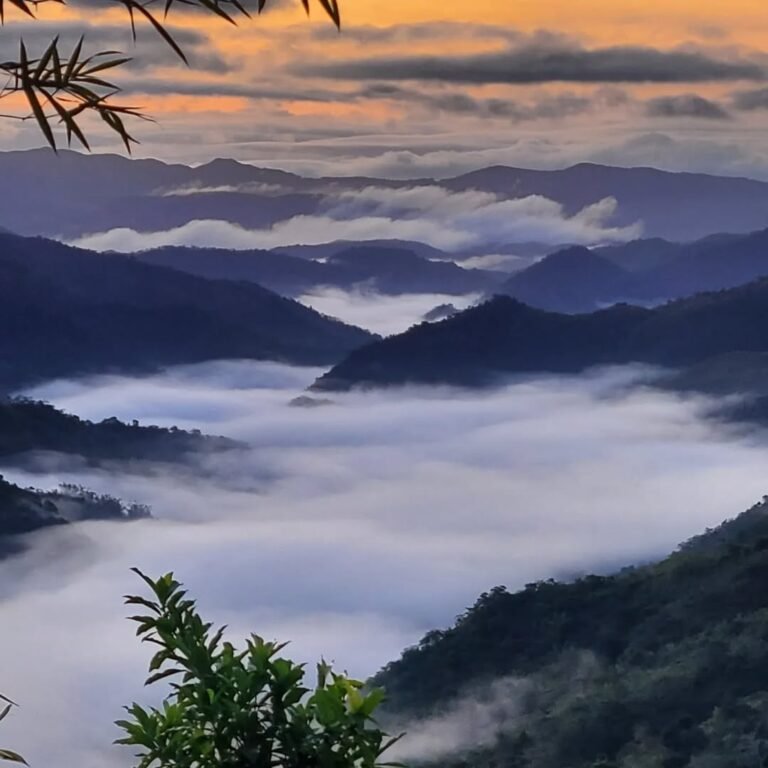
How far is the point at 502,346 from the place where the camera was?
139625 mm

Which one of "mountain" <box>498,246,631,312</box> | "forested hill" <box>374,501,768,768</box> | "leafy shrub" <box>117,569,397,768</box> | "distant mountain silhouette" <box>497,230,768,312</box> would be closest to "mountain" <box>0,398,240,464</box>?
"forested hill" <box>374,501,768,768</box>

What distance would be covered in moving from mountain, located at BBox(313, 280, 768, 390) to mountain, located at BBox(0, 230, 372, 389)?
19.7m

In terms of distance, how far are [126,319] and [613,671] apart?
120 m

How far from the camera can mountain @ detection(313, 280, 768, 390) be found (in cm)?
13712

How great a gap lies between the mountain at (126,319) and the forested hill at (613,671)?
104 m

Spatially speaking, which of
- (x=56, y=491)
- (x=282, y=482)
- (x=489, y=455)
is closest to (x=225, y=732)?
(x=56, y=491)

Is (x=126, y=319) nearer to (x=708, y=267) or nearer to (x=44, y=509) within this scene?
(x=44, y=509)

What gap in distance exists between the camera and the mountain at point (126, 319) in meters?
141

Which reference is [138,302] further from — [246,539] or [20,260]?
[246,539]

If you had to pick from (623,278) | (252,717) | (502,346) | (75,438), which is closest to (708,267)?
(623,278)

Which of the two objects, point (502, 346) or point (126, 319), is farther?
point (126, 319)

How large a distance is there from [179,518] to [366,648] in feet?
123

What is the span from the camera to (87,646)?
2751 inches

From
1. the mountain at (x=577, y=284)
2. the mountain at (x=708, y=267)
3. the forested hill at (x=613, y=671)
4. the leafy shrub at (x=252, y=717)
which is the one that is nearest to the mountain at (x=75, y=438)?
the forested hill at (x=613, y=671)
